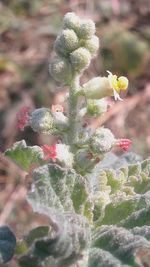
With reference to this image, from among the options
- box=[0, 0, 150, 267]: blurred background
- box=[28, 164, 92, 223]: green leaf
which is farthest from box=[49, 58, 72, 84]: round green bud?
box=[0, 0, 150, 267]: blurred background

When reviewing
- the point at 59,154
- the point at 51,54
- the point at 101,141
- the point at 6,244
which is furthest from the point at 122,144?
the point at 51,54

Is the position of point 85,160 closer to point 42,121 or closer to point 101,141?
point 101,141

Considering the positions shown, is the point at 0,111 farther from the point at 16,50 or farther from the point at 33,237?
the point at 33,237

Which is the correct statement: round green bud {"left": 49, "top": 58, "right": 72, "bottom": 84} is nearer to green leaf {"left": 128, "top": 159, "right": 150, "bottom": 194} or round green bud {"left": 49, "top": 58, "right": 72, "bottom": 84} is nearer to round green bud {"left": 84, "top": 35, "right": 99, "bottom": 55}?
round green bud {"left": 84, "top": 35, "right": 99, "bottom": 55}

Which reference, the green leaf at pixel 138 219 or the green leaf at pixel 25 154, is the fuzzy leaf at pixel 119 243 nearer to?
the green leaf at pixel 138 219

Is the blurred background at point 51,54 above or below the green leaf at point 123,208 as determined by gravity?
Result: above

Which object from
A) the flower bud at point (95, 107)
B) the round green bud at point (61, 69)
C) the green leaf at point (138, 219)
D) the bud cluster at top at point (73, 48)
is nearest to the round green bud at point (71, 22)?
the bud cluster at top at point (73, 48)

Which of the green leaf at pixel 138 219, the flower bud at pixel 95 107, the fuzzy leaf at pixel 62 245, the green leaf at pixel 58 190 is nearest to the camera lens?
the fuzzy leaf at pixel 62 245

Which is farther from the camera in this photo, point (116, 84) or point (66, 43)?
point (116, 84)
